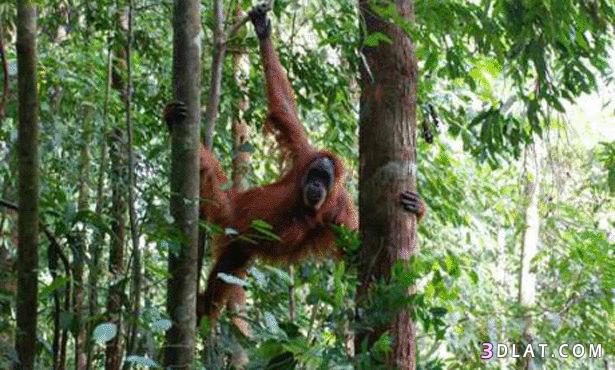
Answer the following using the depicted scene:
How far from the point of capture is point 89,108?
358 centimetres

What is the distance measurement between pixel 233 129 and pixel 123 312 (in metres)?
2.59

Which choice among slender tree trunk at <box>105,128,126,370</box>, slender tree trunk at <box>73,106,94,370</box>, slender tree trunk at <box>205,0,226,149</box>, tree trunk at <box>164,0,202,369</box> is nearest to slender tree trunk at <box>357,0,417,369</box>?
slender tree trunk at <box>205,0,226,149</box>

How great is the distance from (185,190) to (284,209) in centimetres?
209

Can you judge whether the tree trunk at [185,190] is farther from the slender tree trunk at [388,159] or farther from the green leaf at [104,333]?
the slender tree trunk at [388,159]

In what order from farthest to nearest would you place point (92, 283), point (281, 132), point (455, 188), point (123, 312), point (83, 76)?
point (455, 188) < point (281, 132) < point (83, 76) < point (92, 283) < point (123, 312)

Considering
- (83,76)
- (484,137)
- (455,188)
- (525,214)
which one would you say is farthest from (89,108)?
(525,214)

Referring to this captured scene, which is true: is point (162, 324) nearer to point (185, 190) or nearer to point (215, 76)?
point (185, 190)

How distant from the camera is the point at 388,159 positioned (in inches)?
120

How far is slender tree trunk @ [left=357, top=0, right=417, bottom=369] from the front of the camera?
296cm

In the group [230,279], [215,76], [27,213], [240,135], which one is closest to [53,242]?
[27,213]

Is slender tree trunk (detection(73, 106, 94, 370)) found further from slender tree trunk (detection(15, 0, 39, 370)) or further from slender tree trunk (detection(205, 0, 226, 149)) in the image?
slender tree trunk (detection(205, 0, 226, 149))

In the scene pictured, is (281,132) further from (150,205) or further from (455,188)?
(150,205)

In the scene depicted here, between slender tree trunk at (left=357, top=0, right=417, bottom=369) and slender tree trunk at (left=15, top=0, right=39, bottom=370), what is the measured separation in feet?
3.90

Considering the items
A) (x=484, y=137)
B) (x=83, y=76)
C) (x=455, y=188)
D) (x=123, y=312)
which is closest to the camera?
(x=123, y=312)
